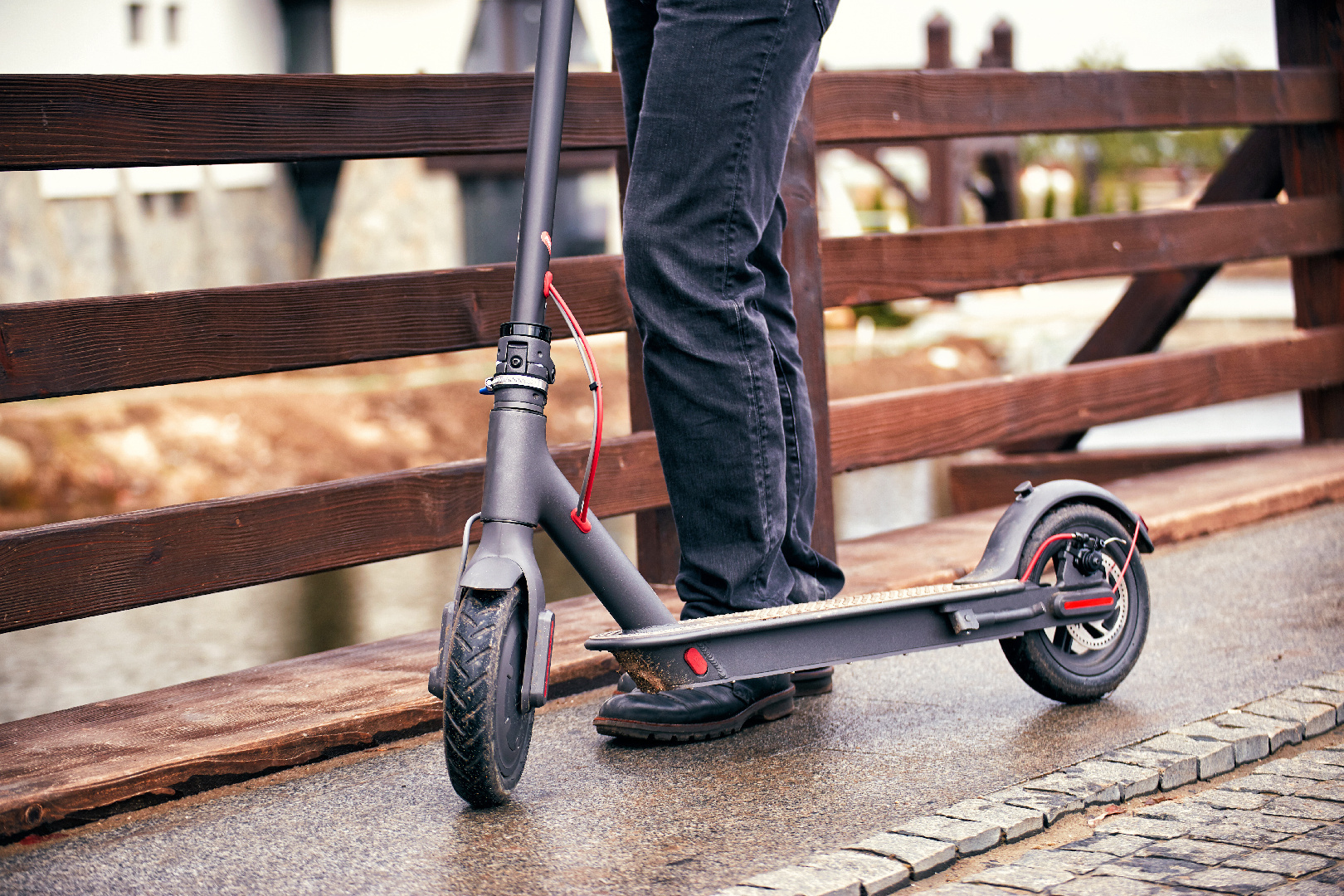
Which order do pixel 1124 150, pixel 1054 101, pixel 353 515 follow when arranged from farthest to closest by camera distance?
pixel 1124 150 → pixel 1054 101 → pixel 353 515

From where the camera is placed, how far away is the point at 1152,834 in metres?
1.60

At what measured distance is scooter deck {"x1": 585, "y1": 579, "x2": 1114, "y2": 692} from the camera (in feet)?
6.00

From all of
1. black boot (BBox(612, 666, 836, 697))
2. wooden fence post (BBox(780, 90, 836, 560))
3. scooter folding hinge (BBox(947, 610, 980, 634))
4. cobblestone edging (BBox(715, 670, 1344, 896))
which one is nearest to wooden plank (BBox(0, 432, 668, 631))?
wooden fence post (BBox(780, 90, 836, 560))

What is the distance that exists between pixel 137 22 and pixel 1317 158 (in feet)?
47.1

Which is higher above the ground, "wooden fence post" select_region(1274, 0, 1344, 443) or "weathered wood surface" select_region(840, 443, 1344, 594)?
"wooden fence post" select_region(1274, 0, 1344, 443)

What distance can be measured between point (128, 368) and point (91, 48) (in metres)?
14.9

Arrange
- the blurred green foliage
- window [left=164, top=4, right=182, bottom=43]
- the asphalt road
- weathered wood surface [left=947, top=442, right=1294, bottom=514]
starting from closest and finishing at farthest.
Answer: the asphalt road, weathered wood surface [left=947, top=442, right=1294, bottom=514], window [left=164, top=4, right=182, bottom=43], the blurred green foliage

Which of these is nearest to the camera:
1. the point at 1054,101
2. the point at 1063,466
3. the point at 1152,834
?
the point at 1152,834

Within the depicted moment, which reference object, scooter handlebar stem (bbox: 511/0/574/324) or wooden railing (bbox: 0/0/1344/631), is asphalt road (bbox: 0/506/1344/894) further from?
scooter handlebar stem (bbox: 511/0/574/324)

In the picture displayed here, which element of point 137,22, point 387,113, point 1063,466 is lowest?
point 1063,466

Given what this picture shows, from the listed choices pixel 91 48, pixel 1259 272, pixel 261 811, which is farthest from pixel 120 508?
pixel 1259 272

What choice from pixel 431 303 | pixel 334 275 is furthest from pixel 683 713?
pixel 334 275

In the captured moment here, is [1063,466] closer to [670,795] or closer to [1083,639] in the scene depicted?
[1083,639]

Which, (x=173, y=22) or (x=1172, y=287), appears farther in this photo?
(x=173, y=22)
